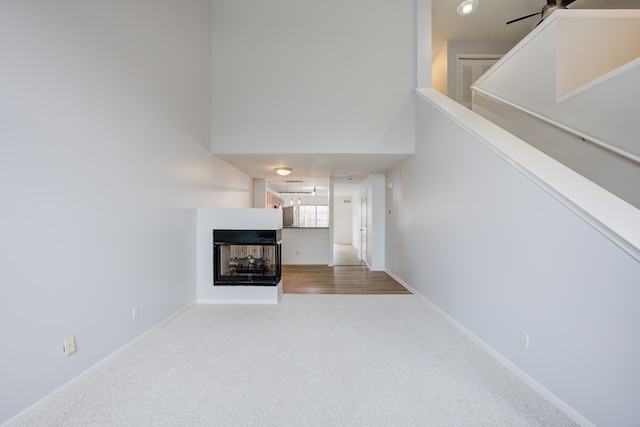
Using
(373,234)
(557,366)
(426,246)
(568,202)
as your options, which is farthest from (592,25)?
(373,234)

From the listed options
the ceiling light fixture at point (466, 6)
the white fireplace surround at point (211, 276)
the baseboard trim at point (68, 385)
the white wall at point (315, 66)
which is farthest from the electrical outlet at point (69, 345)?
the ceiling light fixture at point (466, 6)

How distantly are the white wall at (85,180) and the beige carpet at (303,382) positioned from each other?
369 millimetres

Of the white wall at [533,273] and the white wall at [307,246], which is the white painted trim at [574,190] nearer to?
the white wall at [533,273]

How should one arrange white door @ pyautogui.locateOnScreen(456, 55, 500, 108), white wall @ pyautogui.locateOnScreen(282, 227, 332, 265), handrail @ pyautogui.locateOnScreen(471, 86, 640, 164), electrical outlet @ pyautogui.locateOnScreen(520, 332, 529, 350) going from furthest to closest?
white wall @ pyautogui.locateOnScreen(282, 227, 332, 265) → white door @ pyautogui.locateOnScreen(456, 55, 500, 108) → handrail @ pyautogui.locateOnScreen(471, 86, 640, 164) → electrical outlet @ pyautogui.locateOnScreen(520, 332, 529, 350)

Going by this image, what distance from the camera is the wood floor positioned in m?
4.63

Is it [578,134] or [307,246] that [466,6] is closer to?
[578,134]

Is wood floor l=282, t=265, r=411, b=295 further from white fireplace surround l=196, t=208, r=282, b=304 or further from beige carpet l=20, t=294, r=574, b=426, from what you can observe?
beige carpet l=20, t=294, r=574, b=426

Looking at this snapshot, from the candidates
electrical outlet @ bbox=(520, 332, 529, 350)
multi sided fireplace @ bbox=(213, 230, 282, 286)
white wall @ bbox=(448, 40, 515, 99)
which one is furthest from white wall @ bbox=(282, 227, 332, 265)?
electrical outlet @ bbox=(520, 332, 529, 350)

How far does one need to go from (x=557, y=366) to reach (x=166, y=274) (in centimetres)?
358

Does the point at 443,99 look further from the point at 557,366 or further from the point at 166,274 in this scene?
the point at 166,274

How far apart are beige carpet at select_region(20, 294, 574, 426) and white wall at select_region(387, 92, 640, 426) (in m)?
0.28

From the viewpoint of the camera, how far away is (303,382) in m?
2.01

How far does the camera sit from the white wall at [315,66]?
429 centimetres

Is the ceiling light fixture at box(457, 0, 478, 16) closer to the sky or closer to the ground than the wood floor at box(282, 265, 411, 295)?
closer to the sky
